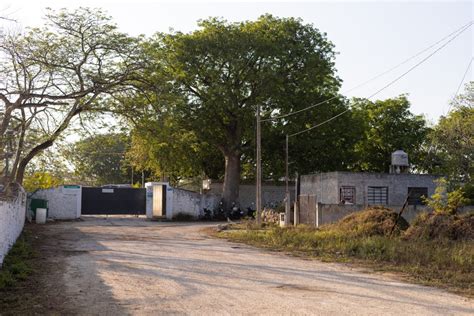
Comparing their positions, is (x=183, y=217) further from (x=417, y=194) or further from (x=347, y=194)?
(x=417, y=194)

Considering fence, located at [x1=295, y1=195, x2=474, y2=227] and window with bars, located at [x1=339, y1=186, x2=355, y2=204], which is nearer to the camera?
fence, located at [x1=295, y1=195, x2=474, y2=227]

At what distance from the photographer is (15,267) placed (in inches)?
508

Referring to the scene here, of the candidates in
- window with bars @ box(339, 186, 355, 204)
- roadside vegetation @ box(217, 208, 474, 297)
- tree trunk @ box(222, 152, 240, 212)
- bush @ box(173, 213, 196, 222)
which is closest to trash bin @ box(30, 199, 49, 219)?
bush @ box(173, 213, 196, 222)

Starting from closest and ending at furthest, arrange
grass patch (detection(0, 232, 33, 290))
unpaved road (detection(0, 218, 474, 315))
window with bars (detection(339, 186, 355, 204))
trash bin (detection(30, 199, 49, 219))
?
unpaved road (detection(0, 218, 474, 315)), grass patch (detection(0, 232, 33, 290)), window with bars (detection(339, 186, 355, 204)), trash bin (detection(30, 199, 49, 219))

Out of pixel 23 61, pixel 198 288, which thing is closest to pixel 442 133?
pixel 23 61

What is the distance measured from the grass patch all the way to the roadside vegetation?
813cm

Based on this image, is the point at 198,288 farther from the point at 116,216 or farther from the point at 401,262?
the point at 116,216

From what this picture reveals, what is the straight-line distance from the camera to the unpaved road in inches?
364

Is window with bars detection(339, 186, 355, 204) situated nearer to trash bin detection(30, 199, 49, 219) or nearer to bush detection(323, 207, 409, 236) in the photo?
bush detection(323, 207, 409, 236)

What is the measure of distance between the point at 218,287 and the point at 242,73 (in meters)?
30.2

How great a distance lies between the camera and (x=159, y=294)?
10.4 metres

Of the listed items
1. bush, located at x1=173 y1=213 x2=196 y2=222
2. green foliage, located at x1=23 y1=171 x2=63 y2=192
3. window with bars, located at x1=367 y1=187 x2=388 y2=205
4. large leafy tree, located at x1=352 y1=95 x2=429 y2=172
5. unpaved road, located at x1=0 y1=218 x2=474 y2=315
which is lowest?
unpaved road, located at x1=0 y1=218 x2=474 y2=315

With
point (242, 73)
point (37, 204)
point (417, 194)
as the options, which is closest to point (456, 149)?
point (417, 194)

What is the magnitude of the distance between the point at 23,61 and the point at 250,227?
501 inches
